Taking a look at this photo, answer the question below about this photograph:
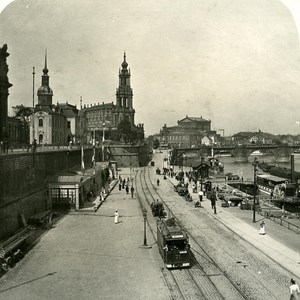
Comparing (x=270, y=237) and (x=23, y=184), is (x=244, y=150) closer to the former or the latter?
(x=270, y=237)

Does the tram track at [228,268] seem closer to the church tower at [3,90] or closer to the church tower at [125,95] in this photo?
the church tower at [3,90]

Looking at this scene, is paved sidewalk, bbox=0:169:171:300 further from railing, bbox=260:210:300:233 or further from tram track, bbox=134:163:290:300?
railing, bbox=260:210:300:233

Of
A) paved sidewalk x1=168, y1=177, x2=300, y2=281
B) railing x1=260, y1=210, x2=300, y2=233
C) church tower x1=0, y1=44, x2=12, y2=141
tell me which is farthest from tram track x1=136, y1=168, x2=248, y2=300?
church tower x1=0, y1=44, x2=12, y2=141

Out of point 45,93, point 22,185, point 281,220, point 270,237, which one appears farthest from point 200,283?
point 45,93

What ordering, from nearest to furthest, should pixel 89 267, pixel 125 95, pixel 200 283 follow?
1. pixel 200 283
2. pixel 89 267
3. pixel 125 95

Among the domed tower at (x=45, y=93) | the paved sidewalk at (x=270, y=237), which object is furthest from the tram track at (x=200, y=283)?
the domed tower at (x=45, y=93)

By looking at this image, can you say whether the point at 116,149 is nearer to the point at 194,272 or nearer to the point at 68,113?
the point at 68,113

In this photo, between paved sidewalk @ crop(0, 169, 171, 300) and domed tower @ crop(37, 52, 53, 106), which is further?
domed tower @ crop(37, 52, 53, 106)

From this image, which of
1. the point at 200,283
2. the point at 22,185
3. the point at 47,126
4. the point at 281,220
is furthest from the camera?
the point at 47,126
